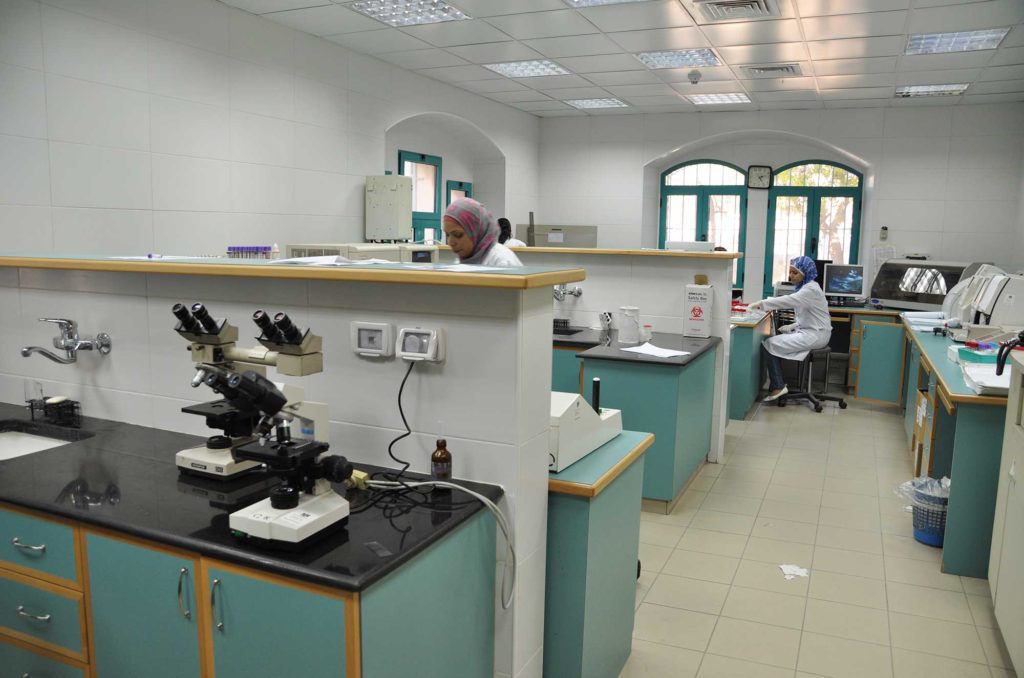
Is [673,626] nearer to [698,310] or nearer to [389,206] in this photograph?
[698,310]

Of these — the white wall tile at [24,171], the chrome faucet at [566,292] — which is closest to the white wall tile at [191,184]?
the white wall tile at [24,171]

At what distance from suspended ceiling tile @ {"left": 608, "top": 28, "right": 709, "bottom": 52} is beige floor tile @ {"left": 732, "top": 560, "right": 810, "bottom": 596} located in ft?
13.1

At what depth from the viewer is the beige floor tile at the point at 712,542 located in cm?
370

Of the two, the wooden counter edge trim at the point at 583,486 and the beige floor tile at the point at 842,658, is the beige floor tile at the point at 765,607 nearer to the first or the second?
the beige floor tile at the point at 842,658

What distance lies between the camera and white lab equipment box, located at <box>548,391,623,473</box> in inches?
85.9

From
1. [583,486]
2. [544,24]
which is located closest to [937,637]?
[583,486]

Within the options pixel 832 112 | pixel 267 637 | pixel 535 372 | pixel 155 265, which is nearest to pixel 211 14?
pixel 155 265

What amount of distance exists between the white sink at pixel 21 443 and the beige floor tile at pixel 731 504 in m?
3.27

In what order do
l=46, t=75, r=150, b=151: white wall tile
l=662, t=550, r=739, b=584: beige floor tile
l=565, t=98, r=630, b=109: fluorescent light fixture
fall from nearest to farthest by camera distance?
l=662, t=550, r=739, b=584: beige floor tile < l=46, t=75, r=150, b=151: white wall tile < l=565, t=98, r=630, b=109: fluorescent light fixture

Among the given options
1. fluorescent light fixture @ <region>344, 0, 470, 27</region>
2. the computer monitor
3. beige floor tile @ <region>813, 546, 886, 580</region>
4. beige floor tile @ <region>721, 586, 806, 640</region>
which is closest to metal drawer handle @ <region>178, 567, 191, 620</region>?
beige floor tile @ <region>721, 586, 806, 640</region>

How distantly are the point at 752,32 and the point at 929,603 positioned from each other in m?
4.23

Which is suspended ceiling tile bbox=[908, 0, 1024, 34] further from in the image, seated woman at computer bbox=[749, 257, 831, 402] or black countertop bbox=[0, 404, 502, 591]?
black countertop bbox=[0, 404, 502, 591]

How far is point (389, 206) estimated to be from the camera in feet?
21.1

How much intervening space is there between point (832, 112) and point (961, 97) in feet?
4.32
